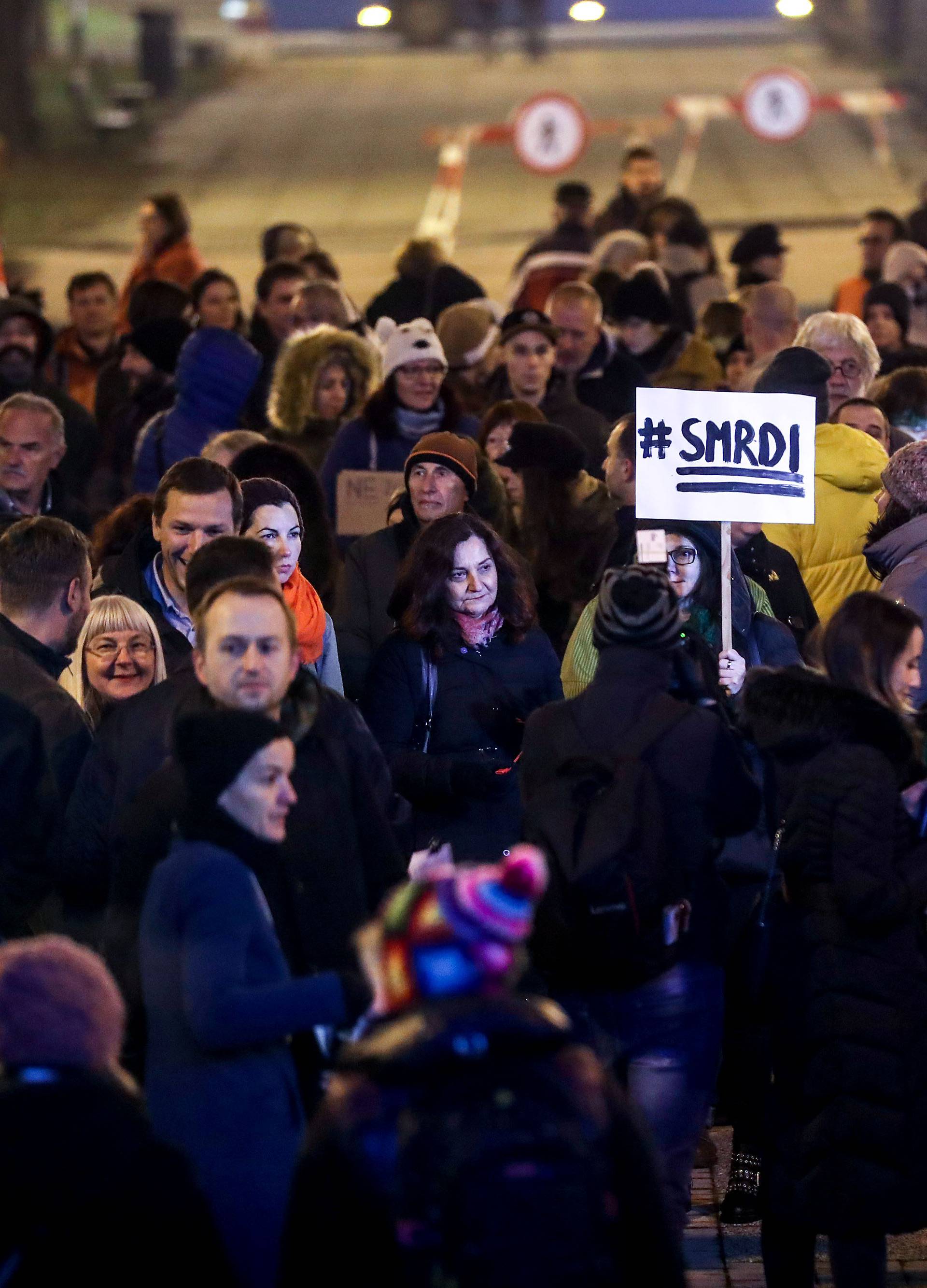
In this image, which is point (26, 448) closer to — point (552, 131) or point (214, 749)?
point (214, 749)

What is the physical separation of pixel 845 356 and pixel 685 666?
13.4ft

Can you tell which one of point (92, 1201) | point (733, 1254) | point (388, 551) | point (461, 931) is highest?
point (388, 551)

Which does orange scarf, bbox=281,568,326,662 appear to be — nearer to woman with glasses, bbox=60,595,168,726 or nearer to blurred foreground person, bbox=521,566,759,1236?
woman with glasses, bbox=60,595,168,726

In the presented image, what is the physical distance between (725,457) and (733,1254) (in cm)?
240

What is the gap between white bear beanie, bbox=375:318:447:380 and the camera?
9375 mm

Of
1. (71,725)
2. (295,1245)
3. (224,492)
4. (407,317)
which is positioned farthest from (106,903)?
(407,317)

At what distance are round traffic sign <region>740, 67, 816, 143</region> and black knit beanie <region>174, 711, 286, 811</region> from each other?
75.5 feet

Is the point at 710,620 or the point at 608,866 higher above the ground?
the point at 710,620

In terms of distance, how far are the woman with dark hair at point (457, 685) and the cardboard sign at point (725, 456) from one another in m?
0.63

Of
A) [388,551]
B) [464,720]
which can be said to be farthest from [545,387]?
[464,720]

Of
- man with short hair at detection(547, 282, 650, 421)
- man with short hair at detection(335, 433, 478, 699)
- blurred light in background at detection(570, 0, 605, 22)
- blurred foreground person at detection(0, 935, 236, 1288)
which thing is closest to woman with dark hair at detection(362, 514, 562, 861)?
man with short hair at detection(335, 433, 478, 699)

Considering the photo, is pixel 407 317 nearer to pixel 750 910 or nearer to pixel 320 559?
pixel 320 559

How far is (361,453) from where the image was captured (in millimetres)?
9406

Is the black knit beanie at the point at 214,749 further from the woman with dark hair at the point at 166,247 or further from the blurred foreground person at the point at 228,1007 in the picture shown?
the woman with dark hair at the point at 166,247
